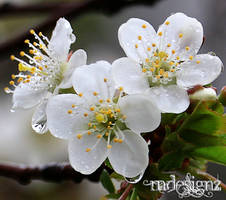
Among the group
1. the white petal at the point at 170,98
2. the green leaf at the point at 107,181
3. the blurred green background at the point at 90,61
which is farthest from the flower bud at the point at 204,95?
the blurred green background at the point at 90,61

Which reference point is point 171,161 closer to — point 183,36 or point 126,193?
point 126,193

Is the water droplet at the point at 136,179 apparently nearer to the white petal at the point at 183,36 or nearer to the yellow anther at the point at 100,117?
the yellow anther at the point at 100,117

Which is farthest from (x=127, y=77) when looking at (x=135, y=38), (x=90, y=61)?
(x=90, y=61)

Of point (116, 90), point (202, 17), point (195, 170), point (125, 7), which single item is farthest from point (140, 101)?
point (202, 17)

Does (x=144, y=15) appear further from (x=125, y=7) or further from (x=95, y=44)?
(x=125, y=7)

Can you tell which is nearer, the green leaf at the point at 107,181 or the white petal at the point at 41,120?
the white petal at the point at 41,120

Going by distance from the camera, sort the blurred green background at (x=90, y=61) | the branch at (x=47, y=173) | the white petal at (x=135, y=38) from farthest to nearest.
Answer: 1. the blurred green background at (x=90, y=61)
2. the branch at (x=47, y=173)
3. the white petal at (x=135, y=38)

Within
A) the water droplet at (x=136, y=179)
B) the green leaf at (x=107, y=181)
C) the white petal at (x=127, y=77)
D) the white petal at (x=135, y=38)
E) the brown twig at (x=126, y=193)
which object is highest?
the white petal at (x=135, y=38)

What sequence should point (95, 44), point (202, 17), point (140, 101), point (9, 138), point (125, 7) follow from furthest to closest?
point (95, 44) < point (9, 138) < point (202, 17) < point (125, 7) < point (140, 101)
